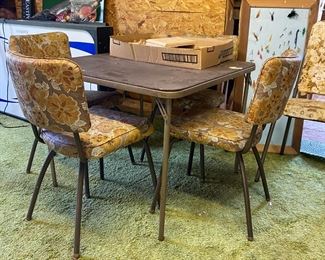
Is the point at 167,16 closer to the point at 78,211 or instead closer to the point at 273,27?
the point at 273,27

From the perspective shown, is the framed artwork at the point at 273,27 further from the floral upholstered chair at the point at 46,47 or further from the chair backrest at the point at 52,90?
the chair backrest at the point at 52,90

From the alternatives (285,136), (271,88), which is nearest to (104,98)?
(271,88)

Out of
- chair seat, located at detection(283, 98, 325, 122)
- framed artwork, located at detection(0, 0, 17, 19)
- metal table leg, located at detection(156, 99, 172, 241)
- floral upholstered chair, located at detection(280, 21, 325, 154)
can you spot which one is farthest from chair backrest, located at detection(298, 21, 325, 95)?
framed artwork, located at detection(0, 0, 17, 19)

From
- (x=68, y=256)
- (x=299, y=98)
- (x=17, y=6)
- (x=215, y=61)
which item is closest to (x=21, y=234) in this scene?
(x=68, y=256)

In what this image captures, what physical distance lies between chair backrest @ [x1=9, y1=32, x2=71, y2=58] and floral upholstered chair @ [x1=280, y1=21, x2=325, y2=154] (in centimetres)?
149

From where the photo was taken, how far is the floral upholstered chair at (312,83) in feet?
7.96

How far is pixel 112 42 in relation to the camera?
7.52 ft

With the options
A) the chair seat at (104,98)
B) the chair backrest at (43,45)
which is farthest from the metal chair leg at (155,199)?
the chair backrest at (43,45)

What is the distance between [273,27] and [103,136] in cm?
154

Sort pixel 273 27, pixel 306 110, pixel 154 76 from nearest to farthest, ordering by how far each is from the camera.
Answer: pixel 154 76, pixel 306 110, pixel 273 27

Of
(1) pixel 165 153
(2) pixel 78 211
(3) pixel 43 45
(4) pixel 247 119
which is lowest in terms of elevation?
(2) pixel 78 211

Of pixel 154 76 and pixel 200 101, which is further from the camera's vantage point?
pixel 200 101

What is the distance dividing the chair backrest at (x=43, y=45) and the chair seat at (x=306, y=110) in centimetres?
148

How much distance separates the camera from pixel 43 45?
213 centimetres
